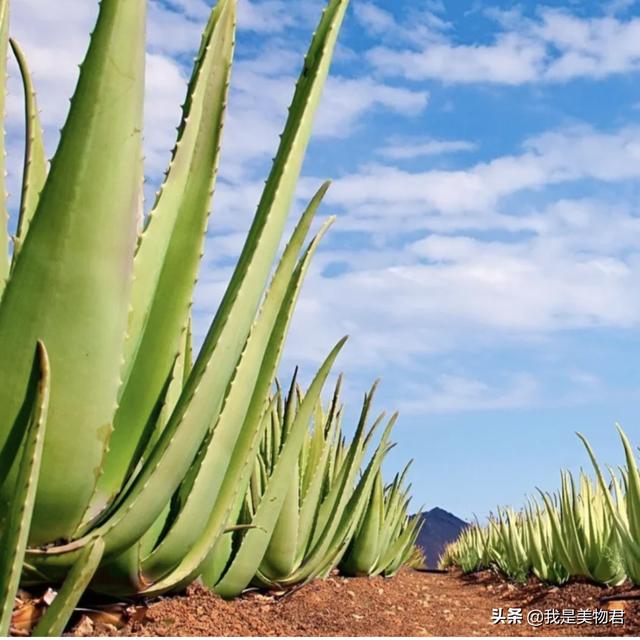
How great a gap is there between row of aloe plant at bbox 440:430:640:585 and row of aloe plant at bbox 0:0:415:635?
311 cm

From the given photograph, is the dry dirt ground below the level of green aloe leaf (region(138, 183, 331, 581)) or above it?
below

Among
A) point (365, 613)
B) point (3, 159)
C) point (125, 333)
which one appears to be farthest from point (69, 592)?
point (365, 613)

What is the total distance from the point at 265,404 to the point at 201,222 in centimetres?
49

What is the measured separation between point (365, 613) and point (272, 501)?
191 cm

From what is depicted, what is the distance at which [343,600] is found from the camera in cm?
409

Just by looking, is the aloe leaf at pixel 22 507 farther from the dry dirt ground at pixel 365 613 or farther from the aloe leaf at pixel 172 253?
the dry dirt ground at pixel 365 613

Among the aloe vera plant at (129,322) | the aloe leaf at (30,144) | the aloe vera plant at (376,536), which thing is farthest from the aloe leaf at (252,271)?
the aloe vera plant at (376,536)

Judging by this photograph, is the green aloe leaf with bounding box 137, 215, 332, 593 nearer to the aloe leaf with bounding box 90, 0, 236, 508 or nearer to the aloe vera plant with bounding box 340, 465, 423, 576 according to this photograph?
the aloe leaf with bounding box 90, 0, 236, 508

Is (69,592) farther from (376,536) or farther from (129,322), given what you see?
(376,536)

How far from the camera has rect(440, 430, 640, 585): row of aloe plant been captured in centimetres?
493

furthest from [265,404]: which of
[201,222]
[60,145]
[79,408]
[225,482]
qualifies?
[60,145]

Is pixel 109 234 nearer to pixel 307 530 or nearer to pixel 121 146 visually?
pixel 121 146

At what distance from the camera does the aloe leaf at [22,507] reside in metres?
0.96

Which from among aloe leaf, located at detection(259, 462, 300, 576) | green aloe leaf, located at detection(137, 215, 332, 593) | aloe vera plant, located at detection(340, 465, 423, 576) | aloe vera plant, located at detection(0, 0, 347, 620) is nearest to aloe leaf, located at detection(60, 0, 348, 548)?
aloe vera plant, located at detection(0, 0, 347, 620)
